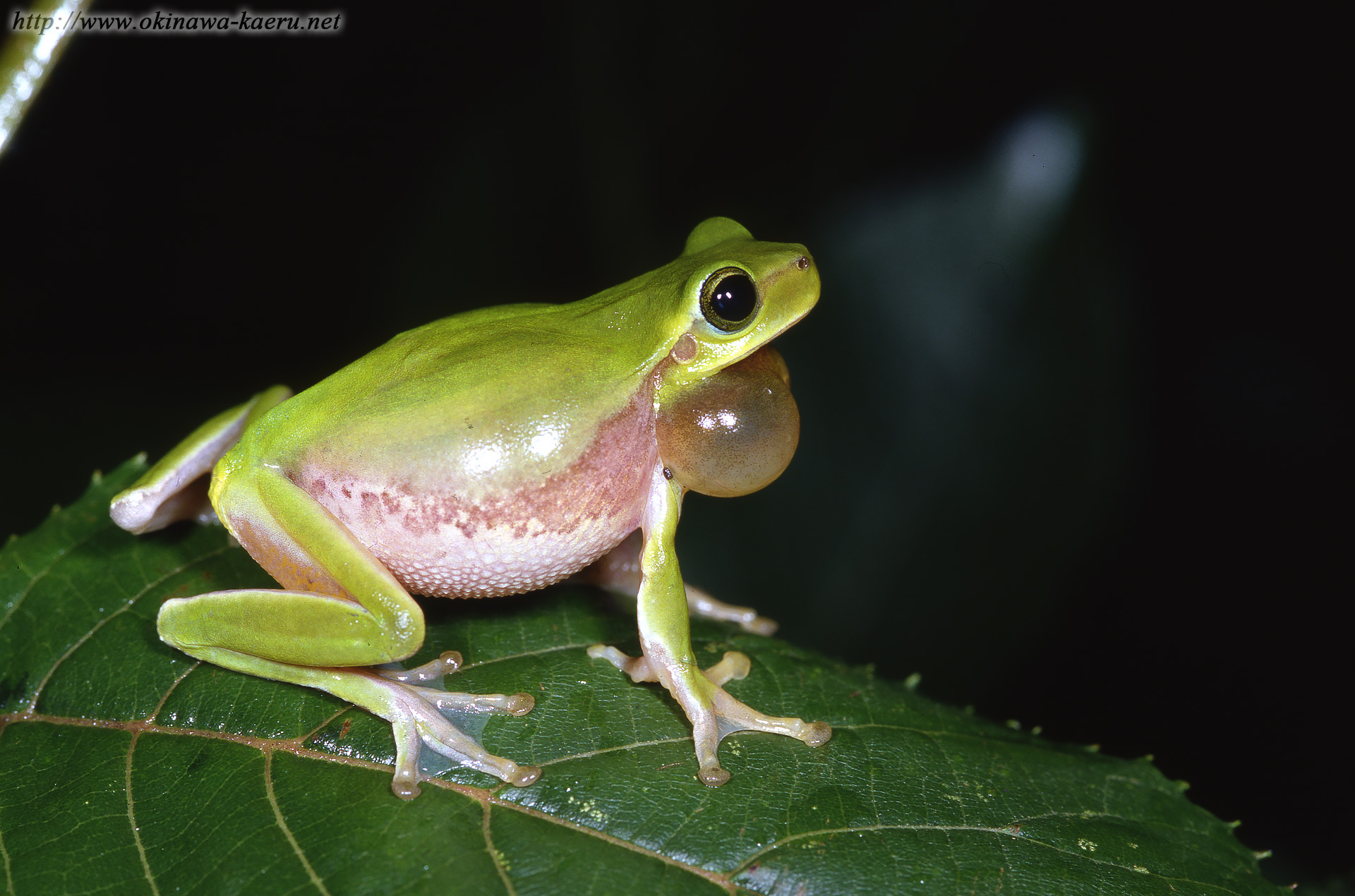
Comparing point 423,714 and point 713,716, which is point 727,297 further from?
point 423,714

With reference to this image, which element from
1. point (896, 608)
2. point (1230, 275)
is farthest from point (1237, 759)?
point (1230, 275)

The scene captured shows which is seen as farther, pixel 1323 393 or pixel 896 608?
pixel 896 608

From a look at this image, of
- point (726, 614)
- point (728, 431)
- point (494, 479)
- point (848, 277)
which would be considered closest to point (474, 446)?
point (494, 479)

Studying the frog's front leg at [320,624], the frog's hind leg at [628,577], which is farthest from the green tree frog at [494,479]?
the frog's hind leg at [628,577]

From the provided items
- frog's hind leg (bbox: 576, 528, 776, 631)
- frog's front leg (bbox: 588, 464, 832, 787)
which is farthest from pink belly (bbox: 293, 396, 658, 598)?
frog's hind leg (bbox: 576, 528, 776, 631)

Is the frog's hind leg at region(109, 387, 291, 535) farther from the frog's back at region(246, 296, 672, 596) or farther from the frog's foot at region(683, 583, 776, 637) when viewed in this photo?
the frog's foot at region(683, 583, 776, 637)

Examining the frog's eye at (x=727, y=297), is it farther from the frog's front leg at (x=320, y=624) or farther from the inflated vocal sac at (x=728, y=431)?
the frog's front leg at (x=320, y=624)

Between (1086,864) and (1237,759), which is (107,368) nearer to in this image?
(1086,864)
